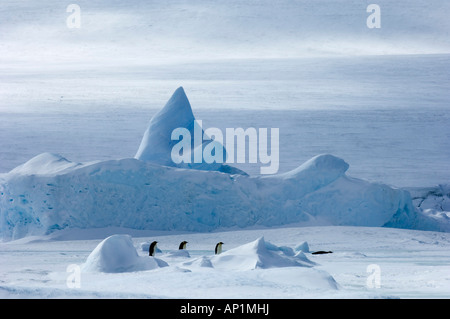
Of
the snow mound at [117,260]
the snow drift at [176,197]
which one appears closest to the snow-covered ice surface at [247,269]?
the snow mound at [117,260]

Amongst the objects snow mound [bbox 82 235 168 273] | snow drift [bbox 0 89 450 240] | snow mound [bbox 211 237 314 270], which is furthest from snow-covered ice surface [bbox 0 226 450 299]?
snow drift [bbox 0 89 450 240]

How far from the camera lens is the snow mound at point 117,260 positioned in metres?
9.14

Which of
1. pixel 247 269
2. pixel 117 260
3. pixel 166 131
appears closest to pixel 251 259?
pixel 247 269

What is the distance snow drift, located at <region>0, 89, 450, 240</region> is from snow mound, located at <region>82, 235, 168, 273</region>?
595 cm

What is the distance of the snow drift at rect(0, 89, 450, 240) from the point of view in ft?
50.0

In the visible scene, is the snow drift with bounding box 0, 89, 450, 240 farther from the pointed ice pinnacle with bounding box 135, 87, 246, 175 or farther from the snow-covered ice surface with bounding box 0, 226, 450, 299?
the snow-covered ice surface with bounding box 0, 226, 450, 299

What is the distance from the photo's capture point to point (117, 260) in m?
9.25

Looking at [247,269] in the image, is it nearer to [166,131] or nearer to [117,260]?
[117,260]

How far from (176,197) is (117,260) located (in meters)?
6.27

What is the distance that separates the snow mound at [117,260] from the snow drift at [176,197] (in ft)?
19.5

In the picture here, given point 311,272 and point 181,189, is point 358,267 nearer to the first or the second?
point 311,272

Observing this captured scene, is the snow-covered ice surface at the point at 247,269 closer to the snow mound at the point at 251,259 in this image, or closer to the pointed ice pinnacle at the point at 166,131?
the snow mound at the point at 251,259

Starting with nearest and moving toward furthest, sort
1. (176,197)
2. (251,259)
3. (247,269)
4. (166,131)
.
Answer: (247,269)
(251,259)
(176,197)
(166,131)
